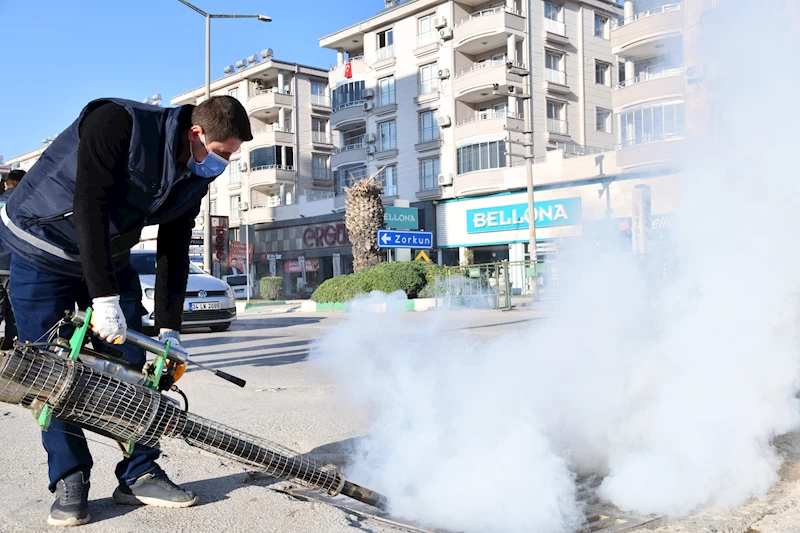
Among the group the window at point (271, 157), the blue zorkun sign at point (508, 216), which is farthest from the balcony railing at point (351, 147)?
the blue zorkun sign at point (508, 216)

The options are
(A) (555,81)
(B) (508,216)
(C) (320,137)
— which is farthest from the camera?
(C) (320,137)

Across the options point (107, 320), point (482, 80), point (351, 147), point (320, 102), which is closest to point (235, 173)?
point (320, 102)

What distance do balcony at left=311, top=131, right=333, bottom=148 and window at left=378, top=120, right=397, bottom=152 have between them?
1165cm

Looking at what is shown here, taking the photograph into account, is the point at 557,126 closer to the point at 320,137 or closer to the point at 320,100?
the point at 320,137

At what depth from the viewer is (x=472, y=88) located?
3225cm

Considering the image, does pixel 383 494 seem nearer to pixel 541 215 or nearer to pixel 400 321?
pixel 400 321

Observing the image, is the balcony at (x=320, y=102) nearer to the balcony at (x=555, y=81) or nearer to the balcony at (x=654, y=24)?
the balcony at (x=555, y=81)

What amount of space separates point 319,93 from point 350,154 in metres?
12.0

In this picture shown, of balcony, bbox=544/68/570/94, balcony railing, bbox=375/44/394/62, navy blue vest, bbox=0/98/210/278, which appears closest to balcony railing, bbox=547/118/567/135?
balcony, bbox=544/68/570/94

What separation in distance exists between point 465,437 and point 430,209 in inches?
1236

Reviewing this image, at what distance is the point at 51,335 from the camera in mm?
2762

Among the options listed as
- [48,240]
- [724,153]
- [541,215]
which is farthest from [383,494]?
[541,215]

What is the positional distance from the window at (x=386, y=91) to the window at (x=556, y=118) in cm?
896

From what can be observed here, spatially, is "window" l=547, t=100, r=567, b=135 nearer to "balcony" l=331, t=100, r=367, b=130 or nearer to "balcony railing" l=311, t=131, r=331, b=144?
"balcony" l=331, t=100, r=367, b=130
